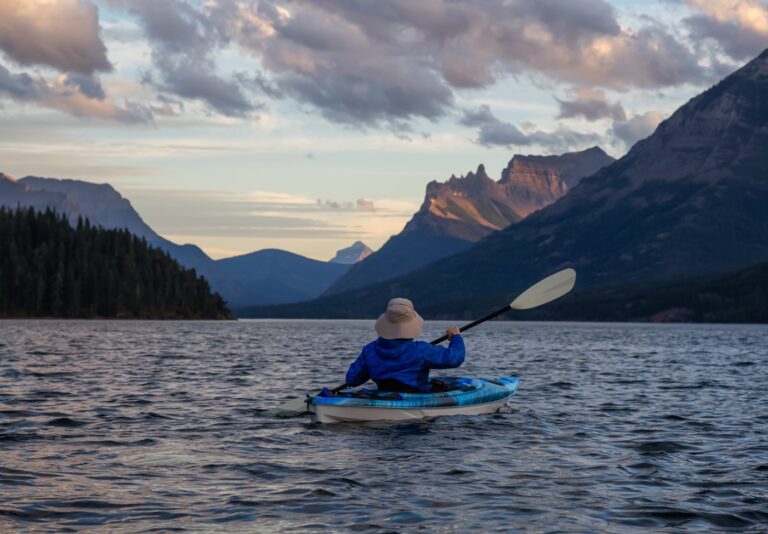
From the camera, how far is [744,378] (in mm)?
47031

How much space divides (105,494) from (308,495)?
10.7 feet

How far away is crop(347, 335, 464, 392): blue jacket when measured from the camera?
2420 cm

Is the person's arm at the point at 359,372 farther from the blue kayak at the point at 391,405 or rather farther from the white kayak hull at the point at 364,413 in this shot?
the white kayak hull at the point at 364,413

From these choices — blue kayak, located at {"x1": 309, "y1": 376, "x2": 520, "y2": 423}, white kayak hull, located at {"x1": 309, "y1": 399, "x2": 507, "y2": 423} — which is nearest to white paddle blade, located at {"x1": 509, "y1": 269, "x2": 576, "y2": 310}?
blue kayak, located at {"x1": 309, "y1": 376, "x2": 520, "y2": 423}

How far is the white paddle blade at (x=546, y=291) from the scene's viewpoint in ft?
100

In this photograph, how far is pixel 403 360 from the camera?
2444 cm

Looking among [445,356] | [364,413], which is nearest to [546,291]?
[445,356]

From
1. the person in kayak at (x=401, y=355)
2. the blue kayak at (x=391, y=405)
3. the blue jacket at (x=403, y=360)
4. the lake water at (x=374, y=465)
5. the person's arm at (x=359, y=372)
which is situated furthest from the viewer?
the person's arm at (x=359, y=372)

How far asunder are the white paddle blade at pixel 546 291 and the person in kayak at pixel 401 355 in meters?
6.11

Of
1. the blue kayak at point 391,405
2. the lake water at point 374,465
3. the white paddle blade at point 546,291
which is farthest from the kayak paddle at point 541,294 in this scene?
the blue kayak at point 391,405

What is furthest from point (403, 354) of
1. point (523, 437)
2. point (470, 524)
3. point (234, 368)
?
point (234, 368)

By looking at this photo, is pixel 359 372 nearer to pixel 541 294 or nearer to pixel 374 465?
pixel 374 465

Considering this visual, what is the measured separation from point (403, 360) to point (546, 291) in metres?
8.38

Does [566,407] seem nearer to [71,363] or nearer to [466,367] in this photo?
[466,367]
